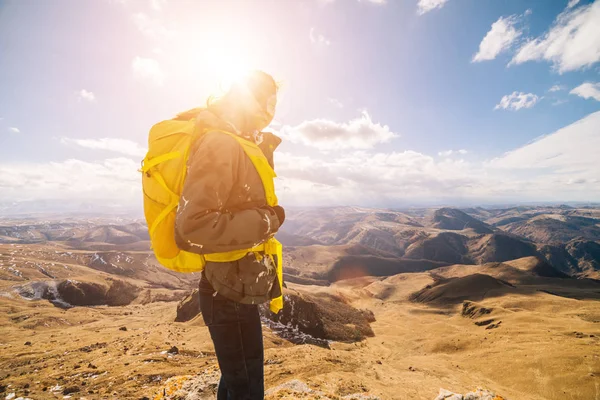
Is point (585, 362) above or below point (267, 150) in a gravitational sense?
below

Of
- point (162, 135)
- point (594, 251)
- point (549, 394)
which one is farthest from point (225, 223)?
point (594, 251)

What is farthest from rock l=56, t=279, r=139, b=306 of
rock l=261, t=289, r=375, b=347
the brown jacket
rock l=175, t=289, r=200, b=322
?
the brown jacket

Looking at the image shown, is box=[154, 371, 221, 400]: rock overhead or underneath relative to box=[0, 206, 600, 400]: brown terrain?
overhead

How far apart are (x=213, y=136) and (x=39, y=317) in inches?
1830

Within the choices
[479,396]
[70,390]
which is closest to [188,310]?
[70,390]

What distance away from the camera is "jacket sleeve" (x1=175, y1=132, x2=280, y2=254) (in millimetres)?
2225

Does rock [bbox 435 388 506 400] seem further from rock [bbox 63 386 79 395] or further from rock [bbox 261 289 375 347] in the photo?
rock [bbox 261 289 375 347]

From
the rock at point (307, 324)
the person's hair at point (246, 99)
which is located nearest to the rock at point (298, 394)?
the person's hair at point (246, 99)

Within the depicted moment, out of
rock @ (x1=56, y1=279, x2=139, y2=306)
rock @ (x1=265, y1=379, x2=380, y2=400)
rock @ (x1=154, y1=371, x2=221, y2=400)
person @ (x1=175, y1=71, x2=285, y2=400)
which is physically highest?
person @ (x1=175, y1=71, x2=285, y2=400)

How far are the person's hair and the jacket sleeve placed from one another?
47 centimetres

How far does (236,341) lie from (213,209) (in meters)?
1.35

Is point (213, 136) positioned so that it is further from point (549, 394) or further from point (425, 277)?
point (425, 277)

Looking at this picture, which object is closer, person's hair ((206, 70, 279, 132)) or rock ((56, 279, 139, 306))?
person's hair ((206, 70, 279, 132))

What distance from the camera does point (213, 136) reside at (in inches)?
94.7
